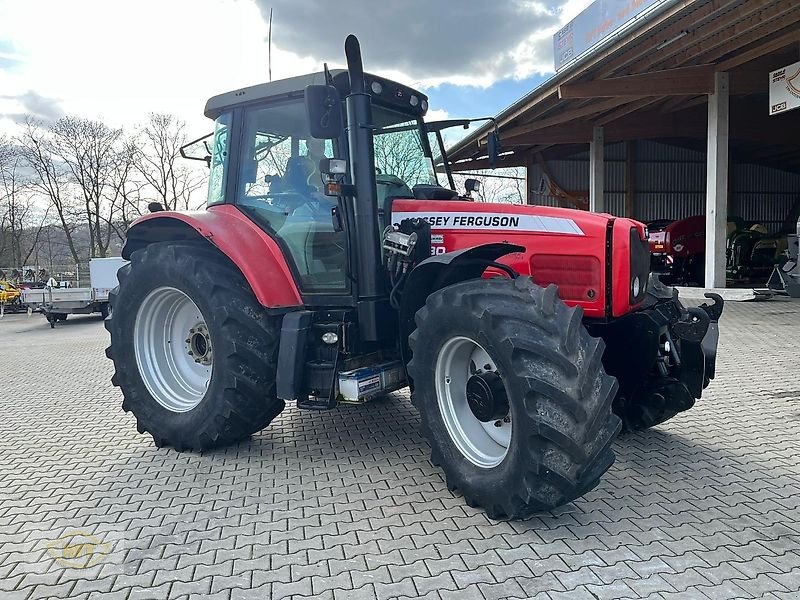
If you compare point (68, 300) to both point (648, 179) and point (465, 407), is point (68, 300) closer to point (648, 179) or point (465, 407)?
point (465, 407)

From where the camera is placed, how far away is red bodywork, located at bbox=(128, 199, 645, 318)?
354 cm

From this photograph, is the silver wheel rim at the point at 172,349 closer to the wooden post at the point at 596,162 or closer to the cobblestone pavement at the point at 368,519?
the cobblestone pavement at the point at 368,519

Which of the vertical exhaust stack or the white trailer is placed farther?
the white trailer

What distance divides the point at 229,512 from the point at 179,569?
59cm

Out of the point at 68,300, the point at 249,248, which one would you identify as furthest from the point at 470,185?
the point at 68,300

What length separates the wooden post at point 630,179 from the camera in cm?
2483

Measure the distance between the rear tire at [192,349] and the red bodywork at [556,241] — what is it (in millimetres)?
1365

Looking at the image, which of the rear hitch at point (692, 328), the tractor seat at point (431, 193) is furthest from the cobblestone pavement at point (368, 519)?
the tractor seat at point (431, 193)

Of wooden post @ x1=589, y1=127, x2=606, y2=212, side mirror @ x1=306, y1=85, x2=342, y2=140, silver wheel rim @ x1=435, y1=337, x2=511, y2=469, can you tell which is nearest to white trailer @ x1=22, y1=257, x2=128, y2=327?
wooden post @ x1=589, y1=127, x2=606, y2=212

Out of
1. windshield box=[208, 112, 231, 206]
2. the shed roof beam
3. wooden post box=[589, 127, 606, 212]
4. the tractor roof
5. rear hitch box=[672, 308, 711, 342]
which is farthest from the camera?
wooden post box=[589, 127, 606, 212]

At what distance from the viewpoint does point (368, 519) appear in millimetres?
3174

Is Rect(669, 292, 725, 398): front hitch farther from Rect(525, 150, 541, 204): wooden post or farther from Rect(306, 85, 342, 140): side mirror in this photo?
Rect(525, 150, 541, 204): wooden post

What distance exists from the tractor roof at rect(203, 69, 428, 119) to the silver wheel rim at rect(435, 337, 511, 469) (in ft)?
6.08

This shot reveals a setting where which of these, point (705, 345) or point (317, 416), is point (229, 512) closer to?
point (317, 416)
